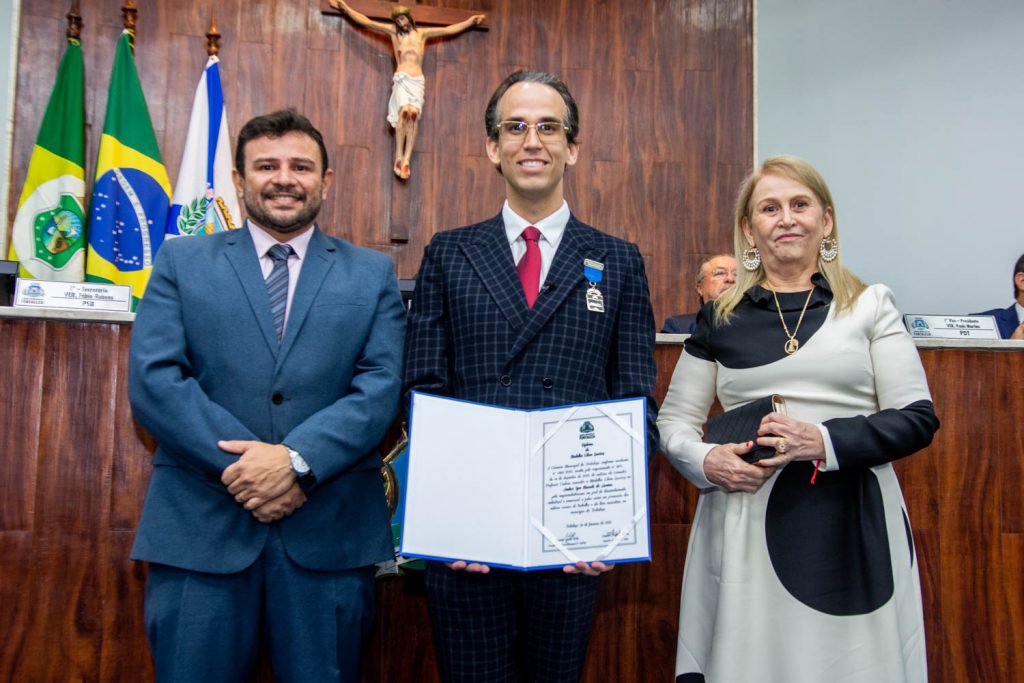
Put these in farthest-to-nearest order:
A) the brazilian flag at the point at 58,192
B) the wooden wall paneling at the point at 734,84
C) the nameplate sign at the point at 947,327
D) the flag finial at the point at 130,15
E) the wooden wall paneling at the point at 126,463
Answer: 1. the wooden wall paneling at the point at 734,84
2. the flag finial at the point at 130,15
3. the brazilian flag at the point at 58,192
4. the nameplate sign at the point at 947,327
5. the wooden wall paneling at the point at 126,463

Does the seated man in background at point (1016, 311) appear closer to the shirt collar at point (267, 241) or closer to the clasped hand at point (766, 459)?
the clasped hand at point (766, 459)

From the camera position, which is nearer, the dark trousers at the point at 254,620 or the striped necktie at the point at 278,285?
the dark trousers at the point at 254,620

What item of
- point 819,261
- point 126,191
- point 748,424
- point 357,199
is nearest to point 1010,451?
point 819,261

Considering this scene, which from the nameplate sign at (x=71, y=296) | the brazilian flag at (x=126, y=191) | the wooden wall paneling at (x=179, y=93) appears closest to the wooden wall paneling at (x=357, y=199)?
the wooden wall paneling at (x=179, y=93)

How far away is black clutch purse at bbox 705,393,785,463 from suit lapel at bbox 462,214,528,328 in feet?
1.61

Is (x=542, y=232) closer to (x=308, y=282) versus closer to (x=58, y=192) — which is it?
(x=308, y=282)

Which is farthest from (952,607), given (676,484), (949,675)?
(676,484)

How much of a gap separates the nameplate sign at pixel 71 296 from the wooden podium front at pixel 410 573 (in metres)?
0.11

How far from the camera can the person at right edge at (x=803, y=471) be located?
1.74 meters

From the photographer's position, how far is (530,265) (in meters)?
1.88

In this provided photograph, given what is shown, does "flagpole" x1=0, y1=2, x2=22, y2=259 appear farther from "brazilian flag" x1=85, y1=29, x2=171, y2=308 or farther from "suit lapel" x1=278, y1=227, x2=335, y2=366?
"suit lapel" x1=278, y1=227, x2=335, y2=366

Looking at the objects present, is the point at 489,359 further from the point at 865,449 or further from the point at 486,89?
the point at 486,89

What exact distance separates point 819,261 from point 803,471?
47 cm

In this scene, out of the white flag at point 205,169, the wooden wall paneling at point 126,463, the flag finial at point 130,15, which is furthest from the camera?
the flag finial at point 130,15
